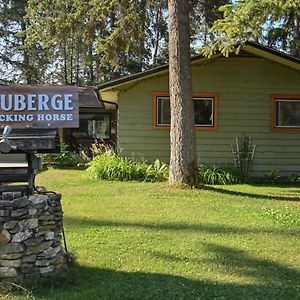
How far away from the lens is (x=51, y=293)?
4582 millimetres

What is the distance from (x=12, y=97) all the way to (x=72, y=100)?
579mm

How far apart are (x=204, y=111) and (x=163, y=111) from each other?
3.98 ft

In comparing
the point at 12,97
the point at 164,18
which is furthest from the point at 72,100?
the point at 164,18

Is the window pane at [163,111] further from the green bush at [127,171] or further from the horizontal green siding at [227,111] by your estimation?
the green bush at [127,171]

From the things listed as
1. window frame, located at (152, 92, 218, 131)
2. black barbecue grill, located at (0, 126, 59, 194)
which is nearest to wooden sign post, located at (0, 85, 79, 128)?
black barbecue grill, located at (0, 126, 59, 194)

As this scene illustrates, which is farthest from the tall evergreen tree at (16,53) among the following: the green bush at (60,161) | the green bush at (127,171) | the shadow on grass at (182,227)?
the shadow on grass at (182,227)

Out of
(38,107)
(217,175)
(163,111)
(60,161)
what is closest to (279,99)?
(217,175)

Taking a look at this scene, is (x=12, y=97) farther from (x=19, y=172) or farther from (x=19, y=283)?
(x=19, y=283)

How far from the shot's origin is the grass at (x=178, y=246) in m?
4.81

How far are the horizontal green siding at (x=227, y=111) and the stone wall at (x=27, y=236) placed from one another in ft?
32.2

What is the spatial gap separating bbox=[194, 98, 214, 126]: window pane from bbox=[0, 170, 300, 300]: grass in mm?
4107

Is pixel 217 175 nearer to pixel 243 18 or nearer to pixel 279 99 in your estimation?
pixel 279 99

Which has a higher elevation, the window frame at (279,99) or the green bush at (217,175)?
the window frame at (279,99)

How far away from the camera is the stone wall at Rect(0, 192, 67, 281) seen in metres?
4.61
